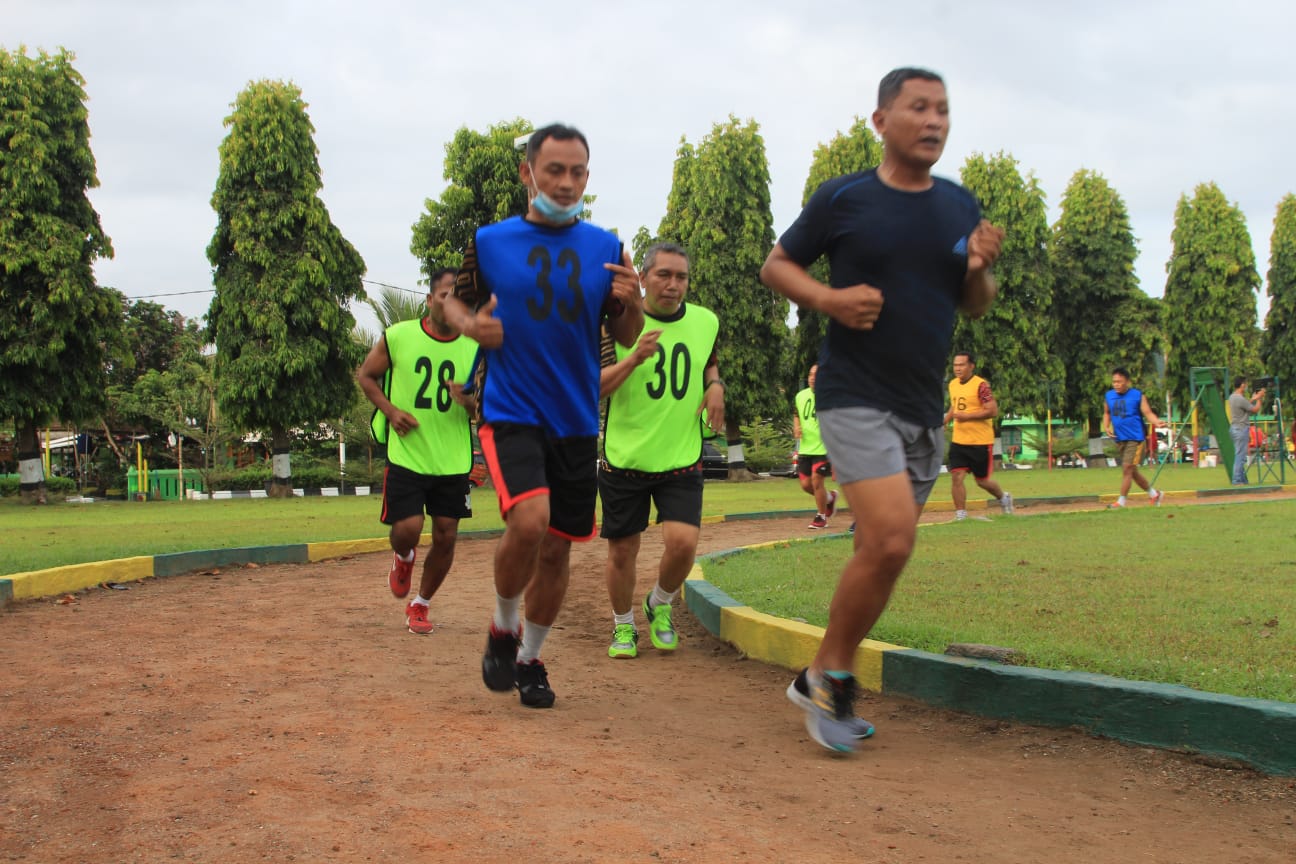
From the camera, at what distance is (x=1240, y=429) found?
24.0m

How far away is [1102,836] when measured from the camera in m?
3.10

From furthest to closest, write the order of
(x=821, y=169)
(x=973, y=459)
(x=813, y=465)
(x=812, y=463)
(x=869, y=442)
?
(x=821, y=169) < (x=812, y=463) < (x=813, y=465) < (x=973, y=459) < (x=869, y=442)

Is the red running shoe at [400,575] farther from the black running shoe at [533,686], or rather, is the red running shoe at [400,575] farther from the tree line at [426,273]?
the tree line at [426,273]

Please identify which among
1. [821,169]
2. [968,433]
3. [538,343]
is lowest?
[968,433]

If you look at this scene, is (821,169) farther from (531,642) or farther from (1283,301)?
(531,642)

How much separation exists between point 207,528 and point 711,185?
86.2 ft

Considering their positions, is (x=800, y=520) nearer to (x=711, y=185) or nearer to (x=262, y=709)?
(x=262, y=709)

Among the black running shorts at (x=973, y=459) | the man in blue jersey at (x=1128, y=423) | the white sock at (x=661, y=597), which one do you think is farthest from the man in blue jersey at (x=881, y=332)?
the man in blue jersey at (x=1128, y=423)

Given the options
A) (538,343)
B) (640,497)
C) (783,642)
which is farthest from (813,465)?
(538,343)

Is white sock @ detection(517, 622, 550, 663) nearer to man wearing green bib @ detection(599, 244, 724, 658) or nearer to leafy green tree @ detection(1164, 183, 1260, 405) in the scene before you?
man wearing green bib @ detection(599, 244, 724, 658)

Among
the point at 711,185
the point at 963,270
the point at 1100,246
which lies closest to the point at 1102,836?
the point at 963,270

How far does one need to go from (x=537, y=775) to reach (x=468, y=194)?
30.6 meters

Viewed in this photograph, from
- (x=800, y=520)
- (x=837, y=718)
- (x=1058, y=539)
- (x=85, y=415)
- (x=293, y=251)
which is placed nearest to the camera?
(x=837, y=718)

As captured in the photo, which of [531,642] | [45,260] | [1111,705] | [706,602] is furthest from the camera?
[45,260]
